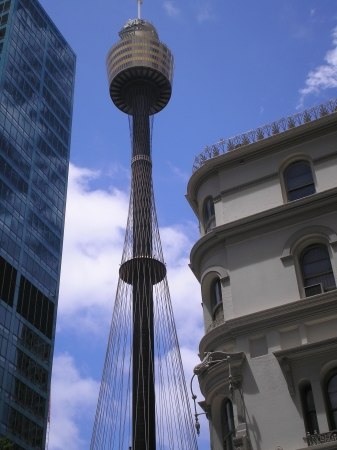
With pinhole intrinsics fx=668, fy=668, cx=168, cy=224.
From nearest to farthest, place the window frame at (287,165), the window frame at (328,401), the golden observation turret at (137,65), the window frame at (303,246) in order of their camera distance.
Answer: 1. the window frame at (328,401)
2. the window frame at (303,246)
3. the window frame at (287,165)
4. the golden observation turret at (137,65)

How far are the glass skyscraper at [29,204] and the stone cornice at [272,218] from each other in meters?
47.6

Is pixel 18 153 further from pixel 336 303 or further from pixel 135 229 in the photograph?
pixel 336 303

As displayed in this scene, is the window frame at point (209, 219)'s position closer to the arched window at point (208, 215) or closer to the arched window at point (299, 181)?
the arched window at point (208, 215)

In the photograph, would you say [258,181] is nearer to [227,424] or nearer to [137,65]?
[227,424]

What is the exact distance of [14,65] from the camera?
9219 cm

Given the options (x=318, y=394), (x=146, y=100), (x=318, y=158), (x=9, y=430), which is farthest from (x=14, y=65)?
(x=318, y=394)

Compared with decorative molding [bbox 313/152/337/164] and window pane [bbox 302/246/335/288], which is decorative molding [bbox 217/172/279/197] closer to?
decorative molding [bbox 313/152/337/164]

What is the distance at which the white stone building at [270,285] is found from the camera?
934 inches

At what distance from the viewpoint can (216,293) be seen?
2908 centimetres

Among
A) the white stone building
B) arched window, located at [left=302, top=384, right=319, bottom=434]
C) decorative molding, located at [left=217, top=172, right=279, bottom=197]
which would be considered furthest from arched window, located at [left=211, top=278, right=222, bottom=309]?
arched window, located at [left=302, top=384, right=319, bottom=434]

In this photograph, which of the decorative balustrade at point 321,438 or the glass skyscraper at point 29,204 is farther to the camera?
the glass skyscraper at point 29,204

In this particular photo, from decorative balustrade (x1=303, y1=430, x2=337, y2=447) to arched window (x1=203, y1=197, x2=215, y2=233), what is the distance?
37.3 feet

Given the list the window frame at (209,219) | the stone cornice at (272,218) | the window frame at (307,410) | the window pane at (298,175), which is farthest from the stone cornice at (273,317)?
the window pane at (298,175)

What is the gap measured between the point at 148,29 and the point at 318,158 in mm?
85637
